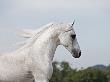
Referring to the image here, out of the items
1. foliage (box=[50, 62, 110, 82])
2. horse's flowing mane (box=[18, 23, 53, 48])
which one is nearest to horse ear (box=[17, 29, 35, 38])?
horse's flowing mane (box=[18, 23, 53, 48])

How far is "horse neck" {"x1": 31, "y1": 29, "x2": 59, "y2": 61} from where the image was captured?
13.6 ft

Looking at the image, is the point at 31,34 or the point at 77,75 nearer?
the point at 31,34

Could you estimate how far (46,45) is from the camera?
4191 millimetres

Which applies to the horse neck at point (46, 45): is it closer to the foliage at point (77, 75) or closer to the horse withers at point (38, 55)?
the horse withers at point (38, 55)

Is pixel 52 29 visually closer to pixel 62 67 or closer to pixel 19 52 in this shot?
pixel 19 52

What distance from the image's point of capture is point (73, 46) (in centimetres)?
Result: 420

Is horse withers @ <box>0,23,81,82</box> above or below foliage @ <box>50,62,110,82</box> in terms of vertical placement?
above

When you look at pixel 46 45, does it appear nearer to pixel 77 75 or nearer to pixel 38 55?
pixel 38 55

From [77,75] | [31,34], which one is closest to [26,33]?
[31,34]

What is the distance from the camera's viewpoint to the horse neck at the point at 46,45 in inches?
164

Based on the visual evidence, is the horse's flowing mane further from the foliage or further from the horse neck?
the foliage

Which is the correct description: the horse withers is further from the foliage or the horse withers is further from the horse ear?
the foliage

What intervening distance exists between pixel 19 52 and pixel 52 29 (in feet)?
1.30

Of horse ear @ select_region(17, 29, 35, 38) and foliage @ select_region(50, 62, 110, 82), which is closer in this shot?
horse ear @ select_region(17, 29, 35, 38)
